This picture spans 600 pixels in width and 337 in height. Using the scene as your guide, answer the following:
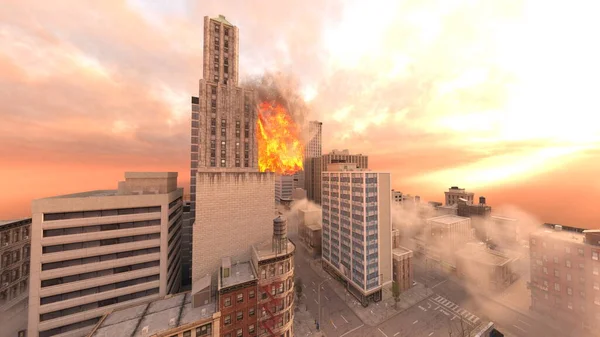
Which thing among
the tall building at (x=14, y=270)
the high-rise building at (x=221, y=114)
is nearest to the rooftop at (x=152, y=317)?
the high-rise building at (x=221, y=114)

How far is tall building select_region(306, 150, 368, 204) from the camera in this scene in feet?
501

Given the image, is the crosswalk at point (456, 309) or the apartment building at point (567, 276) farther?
the crosswalk at point (456, 309)

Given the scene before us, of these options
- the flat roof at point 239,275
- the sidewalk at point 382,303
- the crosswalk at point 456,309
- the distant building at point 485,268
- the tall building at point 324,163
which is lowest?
the crosswalk at point 456,309

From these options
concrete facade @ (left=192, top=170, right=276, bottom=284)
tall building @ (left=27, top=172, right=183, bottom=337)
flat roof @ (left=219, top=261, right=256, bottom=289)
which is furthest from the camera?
concrete facade @ (left=192, top=170, right=276, bottom=284)

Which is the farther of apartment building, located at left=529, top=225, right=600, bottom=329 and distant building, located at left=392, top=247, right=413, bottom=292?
distant building, located at left=392, top=247, right=413, bottom=292

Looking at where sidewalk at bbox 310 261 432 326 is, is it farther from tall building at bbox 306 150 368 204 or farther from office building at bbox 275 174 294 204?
office building at bbox 275 174 294 204

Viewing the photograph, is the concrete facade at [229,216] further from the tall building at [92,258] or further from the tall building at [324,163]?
the tall building at [324,163]

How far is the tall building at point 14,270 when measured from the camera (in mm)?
50250

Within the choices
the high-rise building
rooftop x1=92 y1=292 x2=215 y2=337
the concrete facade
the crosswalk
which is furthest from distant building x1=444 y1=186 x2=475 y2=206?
rooftop x1=92 y1=292 x2=215 y2=337

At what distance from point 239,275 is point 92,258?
98.8 ft

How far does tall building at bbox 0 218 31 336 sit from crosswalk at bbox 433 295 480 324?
107681 millimetres

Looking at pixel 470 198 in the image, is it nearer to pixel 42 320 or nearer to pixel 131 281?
pixel 131 281

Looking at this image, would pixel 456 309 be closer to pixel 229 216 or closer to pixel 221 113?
pixel 229 216

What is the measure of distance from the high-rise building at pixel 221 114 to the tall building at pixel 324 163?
304ft
